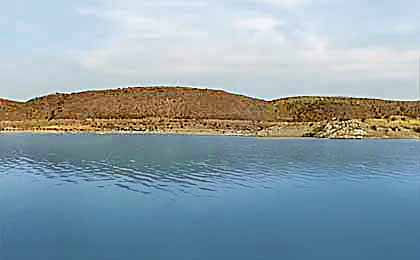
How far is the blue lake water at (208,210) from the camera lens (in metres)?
9.06

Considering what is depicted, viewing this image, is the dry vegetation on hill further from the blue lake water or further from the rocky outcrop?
the blue lake water

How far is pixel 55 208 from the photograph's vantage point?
12.5 m

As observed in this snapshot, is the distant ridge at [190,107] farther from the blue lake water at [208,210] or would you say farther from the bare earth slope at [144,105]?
the blue lake water at [208,210]

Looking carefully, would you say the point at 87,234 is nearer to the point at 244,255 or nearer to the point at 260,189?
the point at 244,255

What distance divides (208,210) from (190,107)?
62237 mm

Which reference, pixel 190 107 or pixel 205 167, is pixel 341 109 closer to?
pixel 190 107

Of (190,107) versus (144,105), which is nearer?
(190,107)

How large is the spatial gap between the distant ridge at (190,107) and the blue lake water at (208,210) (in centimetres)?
4779

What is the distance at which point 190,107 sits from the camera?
7425 cm

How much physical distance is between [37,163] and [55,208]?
10905 mm

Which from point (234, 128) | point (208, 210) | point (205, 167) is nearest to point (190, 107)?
point (234, 128)

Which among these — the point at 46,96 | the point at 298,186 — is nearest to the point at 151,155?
the point at 298,186

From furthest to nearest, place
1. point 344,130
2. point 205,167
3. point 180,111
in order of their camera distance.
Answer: point 180,111, point 344,130, point 205,167

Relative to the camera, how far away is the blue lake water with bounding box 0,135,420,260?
9062mm
